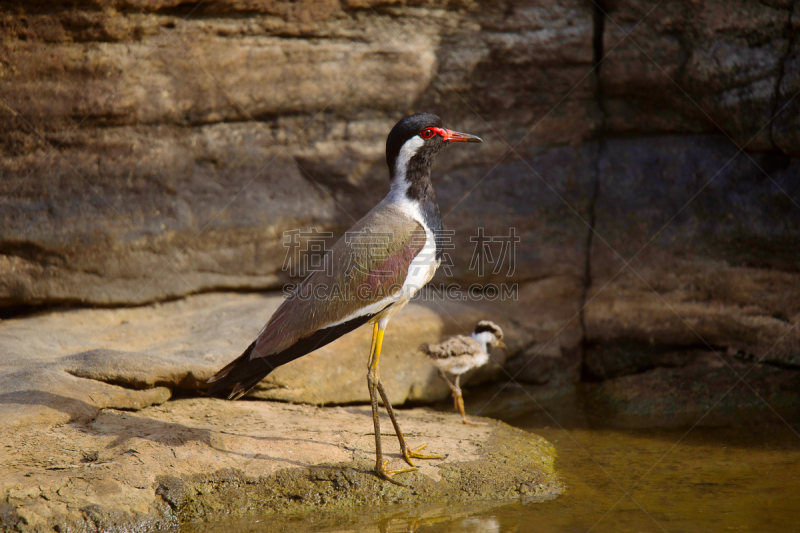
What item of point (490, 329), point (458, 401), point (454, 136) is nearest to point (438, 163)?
point (490, 329)

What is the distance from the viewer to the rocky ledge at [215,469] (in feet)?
10.3

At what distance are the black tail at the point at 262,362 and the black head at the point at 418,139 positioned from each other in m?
A: 1.04

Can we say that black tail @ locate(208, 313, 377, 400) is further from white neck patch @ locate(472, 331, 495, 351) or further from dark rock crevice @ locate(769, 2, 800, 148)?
dark rock crevice @ locate(769, 2, 800, 148)

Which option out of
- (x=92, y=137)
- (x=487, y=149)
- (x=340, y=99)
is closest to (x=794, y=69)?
(x=487, y=149)

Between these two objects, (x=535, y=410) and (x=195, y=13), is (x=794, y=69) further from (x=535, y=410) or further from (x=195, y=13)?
(x=195, y=13)

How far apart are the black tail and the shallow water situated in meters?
0.77

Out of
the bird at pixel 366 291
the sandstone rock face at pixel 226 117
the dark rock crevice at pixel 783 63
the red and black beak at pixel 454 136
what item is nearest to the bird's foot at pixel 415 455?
the bird at pixel 366 291

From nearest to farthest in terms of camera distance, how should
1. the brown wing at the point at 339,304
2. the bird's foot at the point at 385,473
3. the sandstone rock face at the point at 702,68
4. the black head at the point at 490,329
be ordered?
the bird's foot at the point at 385,473 → the brown wing at the point at 339,304 → the sandstone rock face at the point at 702,68 → the black head at the point at 490,329

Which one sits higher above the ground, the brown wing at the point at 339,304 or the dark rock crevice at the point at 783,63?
the dark rock crevice at the point at 783,63

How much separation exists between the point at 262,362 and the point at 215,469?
2.10 ft

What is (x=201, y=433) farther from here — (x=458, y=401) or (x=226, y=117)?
(x=226, y=117)

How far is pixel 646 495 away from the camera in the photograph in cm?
365

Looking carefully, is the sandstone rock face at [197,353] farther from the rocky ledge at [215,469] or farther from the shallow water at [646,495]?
the shallow water at [646,495]

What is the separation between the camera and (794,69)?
4906 mm
